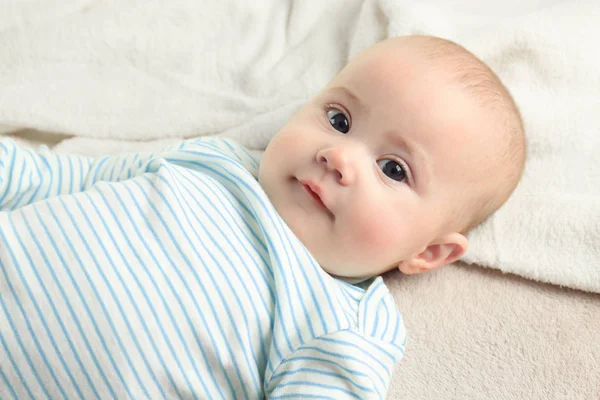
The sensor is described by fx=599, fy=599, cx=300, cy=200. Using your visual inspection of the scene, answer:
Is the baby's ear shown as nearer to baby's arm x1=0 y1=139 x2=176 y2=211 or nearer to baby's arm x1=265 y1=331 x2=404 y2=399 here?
baby's arm x1=265 y1=331 x2=404 y2=399

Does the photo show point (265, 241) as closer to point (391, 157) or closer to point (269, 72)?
point (391, 157)

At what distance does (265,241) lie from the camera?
922 mm

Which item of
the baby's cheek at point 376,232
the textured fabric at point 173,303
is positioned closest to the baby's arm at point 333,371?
the textured fabric at point 173,303

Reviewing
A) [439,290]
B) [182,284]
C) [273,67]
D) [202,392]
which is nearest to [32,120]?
[273,67]

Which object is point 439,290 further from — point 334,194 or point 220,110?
point 220,110

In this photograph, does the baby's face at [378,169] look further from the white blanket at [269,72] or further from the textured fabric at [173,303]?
the white blanket at [269,72]

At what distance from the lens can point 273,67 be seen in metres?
1.41

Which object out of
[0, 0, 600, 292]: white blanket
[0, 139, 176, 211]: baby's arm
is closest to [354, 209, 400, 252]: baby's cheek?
[0, 0, 600, 292]: white blanket

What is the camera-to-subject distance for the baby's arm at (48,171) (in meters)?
0.98

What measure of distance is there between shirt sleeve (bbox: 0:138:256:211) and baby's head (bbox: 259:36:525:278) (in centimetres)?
18

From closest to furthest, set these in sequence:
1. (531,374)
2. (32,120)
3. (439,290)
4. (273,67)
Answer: (531,374) → (439,290) → (32,120) → (273,67)

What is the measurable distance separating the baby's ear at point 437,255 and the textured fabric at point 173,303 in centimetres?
10

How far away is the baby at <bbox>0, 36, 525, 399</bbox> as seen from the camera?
80 centimetres

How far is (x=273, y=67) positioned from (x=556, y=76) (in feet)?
2.06
